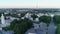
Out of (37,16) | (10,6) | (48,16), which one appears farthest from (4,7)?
(48,16)

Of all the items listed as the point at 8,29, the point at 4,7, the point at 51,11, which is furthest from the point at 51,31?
the point at 4,7

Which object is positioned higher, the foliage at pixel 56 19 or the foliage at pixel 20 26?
the foliage at pixel 56 19

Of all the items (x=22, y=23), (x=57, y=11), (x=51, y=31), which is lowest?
(x=51, y=31)

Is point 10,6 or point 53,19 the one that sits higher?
point 10,6

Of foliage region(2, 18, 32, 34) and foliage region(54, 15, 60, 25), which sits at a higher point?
foliage region(54, 15, 60, 25)

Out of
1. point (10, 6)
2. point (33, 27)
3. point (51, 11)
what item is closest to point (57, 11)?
point (51, 11)

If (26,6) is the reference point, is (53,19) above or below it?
below

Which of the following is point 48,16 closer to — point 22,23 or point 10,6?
point 22,23
